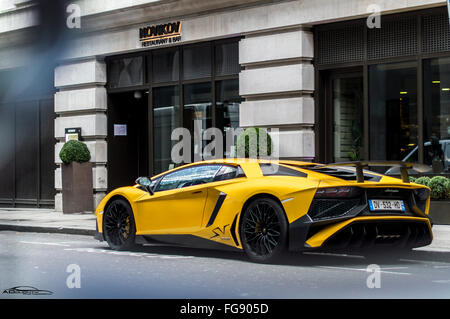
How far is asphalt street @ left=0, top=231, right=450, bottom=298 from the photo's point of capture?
5562mm

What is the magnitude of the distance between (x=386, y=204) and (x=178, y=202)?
2.70 meters

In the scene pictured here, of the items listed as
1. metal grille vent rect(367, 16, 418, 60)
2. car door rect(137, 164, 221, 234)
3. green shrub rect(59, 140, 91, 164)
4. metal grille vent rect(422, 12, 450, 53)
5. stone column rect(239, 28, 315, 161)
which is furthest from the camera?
green shrub rect(59, 140, 91, 164)

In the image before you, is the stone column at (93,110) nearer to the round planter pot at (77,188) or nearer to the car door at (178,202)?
the round planter pot at (77,188)

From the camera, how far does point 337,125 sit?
47.5 ft

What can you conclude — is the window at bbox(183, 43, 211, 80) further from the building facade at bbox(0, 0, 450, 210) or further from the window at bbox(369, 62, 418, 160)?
the window at bbox(369, 62, 418, 160)

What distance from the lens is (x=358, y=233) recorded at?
7262 mm

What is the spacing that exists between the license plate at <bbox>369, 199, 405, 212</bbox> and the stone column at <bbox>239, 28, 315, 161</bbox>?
6.65 m

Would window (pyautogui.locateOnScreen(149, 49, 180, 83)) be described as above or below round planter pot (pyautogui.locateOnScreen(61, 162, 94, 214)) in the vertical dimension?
above

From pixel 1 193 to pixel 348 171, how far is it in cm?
1586

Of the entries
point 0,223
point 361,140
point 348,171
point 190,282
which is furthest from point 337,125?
point 190,282

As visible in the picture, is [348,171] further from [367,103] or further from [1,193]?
[1,193]

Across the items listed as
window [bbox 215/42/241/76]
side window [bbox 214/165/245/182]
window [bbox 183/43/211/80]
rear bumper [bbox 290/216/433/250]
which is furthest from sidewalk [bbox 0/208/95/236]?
rear bumper [bbox 290/216/433/250]

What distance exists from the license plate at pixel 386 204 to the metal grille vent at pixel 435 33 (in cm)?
574

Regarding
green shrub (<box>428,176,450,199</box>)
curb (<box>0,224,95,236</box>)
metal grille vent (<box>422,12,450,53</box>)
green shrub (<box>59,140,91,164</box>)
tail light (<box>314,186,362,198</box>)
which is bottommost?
curb (<box>0,224,95,236</box>)
